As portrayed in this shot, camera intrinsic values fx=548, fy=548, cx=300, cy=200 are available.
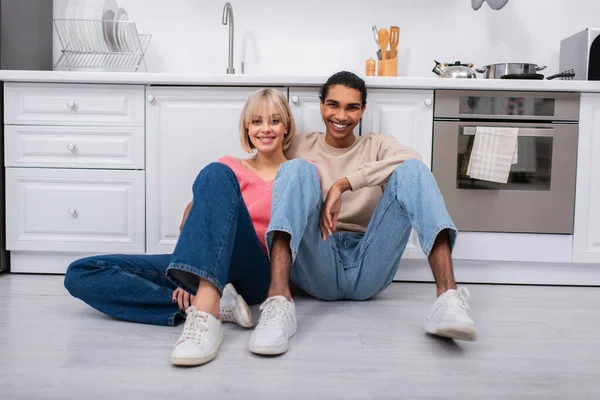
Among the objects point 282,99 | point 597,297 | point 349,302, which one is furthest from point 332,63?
point 597,297

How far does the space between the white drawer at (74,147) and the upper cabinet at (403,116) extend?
3.24 feet

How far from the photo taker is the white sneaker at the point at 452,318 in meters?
1.34

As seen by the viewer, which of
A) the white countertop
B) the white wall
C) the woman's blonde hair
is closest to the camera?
the woman's blonde hair

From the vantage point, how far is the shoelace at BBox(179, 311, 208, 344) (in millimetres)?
1276

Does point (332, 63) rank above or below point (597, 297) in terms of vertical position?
above

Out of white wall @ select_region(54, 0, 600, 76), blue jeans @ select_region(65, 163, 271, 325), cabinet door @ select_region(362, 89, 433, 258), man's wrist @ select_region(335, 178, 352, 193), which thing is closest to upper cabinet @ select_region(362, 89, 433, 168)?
cabinet door @ select_region(362, 89, 433, 258)

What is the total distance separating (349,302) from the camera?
192 cm

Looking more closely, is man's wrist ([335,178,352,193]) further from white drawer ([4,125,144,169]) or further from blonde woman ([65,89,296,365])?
white drawer ([4,125,144,169])

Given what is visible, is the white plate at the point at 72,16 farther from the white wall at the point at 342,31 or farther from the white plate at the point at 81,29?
the white wall at the point at 342,31

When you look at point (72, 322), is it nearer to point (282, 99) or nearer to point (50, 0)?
point (282, 99)

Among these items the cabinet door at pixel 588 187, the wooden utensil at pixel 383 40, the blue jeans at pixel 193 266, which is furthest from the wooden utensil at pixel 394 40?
the blue jeans at pixel 193 266

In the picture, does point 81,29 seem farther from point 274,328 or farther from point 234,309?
point 274,328

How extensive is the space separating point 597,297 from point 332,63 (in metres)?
1.66

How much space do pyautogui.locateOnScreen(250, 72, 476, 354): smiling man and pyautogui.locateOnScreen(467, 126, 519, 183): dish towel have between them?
52 cm
